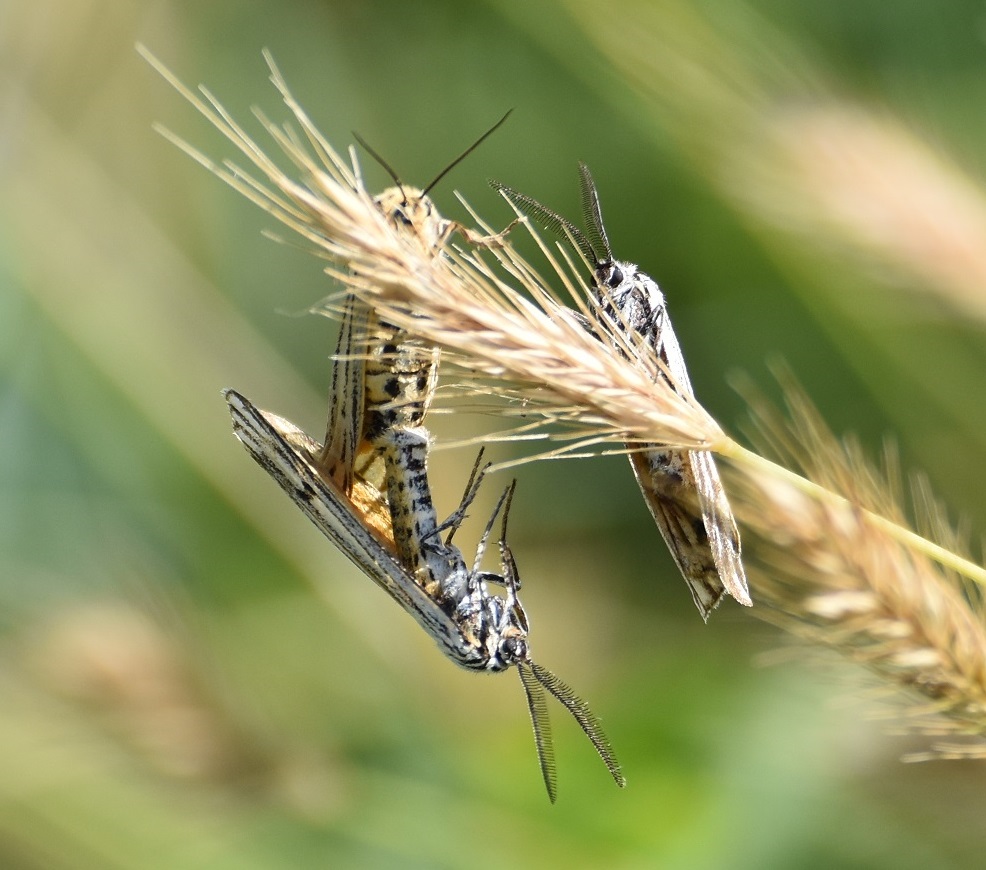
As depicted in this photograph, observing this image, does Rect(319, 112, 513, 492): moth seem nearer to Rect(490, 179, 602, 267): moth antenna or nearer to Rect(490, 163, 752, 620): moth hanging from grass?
Rect(490, 179, 602, 267): moth antenna

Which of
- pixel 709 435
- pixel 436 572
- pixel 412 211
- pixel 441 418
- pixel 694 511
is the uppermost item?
pixel 441 418

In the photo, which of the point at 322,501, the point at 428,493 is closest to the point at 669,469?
the point at 428,493

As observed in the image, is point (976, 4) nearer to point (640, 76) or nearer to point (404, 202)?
point (640, 76)

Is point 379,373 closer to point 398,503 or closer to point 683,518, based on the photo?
point 398,503

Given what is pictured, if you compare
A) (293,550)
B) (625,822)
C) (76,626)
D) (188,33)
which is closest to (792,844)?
(625,822)

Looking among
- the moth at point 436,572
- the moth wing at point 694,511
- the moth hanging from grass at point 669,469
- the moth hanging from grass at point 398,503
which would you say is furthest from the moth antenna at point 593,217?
the moth at point 436,572

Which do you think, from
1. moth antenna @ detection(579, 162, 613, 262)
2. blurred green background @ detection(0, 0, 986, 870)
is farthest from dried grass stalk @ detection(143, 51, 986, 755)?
blurred green background @ detection(0, 0, 986, 870)

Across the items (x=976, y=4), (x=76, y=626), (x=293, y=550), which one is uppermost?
(x=976, y=4)
